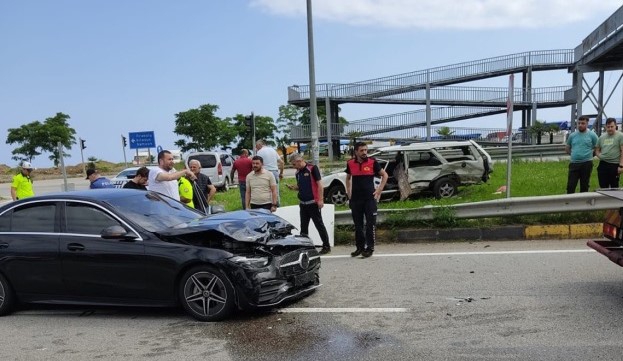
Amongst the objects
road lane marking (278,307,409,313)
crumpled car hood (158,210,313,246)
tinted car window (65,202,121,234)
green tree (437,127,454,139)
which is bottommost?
road lane marking (278,307,409,313)

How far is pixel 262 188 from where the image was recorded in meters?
8.54

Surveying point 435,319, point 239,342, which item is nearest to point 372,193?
point 435,319

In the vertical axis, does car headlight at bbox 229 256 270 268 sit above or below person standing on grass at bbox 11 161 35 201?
below

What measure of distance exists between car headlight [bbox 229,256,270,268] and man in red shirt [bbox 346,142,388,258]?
307 centimetres

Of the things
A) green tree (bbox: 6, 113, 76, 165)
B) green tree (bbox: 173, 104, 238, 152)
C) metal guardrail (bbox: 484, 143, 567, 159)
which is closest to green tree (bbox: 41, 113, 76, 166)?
green tree (bbox: 6, 113, 76, 165)

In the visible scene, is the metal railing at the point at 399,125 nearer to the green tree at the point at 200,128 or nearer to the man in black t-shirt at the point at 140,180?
the green tree at the point at 200,128

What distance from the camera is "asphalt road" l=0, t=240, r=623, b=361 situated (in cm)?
428

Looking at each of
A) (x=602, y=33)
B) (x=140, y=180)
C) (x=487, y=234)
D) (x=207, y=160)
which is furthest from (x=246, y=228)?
(x=602, y=33)

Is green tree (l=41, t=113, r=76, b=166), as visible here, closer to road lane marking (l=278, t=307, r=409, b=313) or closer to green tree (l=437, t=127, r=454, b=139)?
green tree (l=437, t=127, r=454, b=139)

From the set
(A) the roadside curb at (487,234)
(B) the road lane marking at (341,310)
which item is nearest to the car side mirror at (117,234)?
(B) the road lane marking at (341,310)

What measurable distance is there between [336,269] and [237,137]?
4648cm

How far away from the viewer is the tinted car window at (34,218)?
19.3 ft

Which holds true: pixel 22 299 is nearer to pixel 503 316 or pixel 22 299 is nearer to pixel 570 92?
pixel 503 316

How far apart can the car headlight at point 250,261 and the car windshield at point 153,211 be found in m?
0.86
